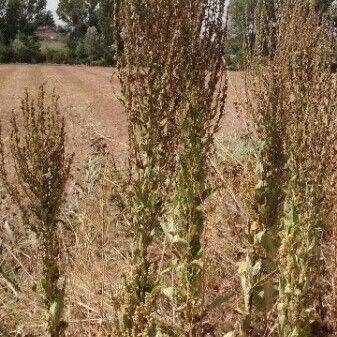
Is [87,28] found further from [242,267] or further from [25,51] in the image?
[242,267]

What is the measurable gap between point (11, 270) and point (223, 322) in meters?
2.29

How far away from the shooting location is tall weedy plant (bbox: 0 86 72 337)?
11.4 ft

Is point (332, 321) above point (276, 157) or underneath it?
underneath

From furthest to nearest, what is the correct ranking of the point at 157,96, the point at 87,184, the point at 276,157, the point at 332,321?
the point at 87,184 → the point at 332,321 → the point at 276,157 → the point at 157,96

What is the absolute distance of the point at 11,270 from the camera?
19.9ft

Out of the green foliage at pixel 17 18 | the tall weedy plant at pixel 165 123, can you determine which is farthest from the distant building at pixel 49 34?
the tall weedy plant at pixel 165 123

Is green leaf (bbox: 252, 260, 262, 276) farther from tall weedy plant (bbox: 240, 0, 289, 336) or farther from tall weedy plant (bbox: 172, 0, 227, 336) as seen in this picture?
tall weedy plant (bbox: 172, 0, 227, 336)

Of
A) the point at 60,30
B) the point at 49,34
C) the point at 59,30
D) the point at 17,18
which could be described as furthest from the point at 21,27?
the point at 49,34

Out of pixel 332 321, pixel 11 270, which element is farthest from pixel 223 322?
pixel 11 270

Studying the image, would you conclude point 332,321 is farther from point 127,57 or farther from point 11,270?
point 11,270

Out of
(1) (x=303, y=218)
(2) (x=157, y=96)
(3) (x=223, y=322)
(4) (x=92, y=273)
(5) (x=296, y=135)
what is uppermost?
(2) (x=157, y=96)

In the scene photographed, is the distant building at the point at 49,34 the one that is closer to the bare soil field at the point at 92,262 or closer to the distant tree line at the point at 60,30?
the distant tree line at the point at 60,30

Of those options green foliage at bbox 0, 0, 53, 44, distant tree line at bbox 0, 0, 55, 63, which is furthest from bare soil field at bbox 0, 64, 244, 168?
green foliage at bbox 0, 0, 53, 44

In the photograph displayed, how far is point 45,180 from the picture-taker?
11.6 ft
